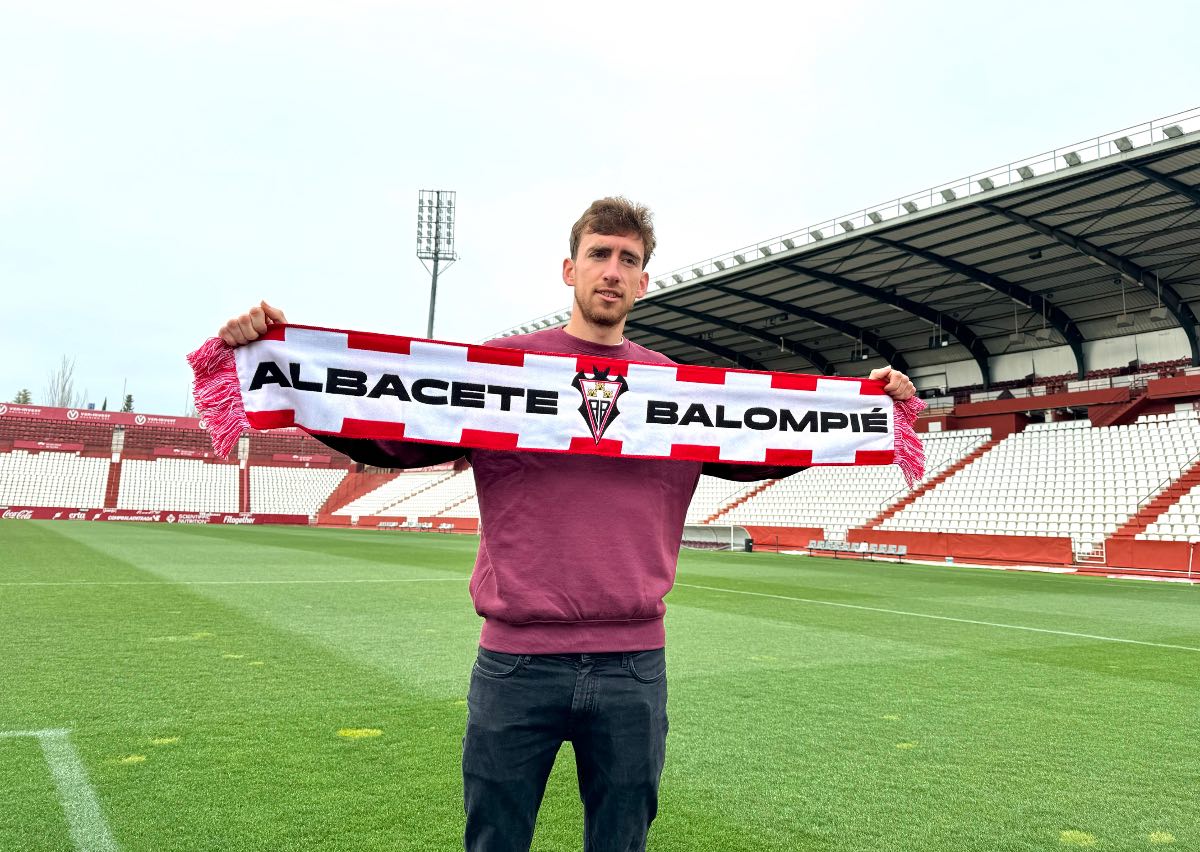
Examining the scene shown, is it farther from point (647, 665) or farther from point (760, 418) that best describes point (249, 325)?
point (760, 418)

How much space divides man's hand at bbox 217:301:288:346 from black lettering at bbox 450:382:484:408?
58 centimetres

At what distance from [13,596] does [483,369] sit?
32.1ft

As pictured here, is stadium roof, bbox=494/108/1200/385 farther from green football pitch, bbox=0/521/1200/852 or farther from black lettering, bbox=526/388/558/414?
black lettering, bbox=526/388/558/414

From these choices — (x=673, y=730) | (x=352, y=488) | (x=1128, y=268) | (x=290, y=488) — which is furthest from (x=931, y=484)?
(x=290, y=488)

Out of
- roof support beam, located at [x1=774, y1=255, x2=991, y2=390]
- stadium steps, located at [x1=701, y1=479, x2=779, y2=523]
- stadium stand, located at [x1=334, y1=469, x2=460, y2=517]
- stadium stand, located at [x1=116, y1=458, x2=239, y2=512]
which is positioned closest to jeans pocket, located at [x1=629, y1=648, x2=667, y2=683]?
roof support beam, located at [x1=774, y1=255, x2=991, y2=390]

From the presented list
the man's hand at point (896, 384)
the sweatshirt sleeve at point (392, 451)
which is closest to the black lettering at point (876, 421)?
the man's hand at point (896, 384)

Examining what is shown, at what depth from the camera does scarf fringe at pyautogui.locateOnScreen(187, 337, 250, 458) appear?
243cm

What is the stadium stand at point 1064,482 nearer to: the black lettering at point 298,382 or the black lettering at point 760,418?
the black lettering at point 760,418

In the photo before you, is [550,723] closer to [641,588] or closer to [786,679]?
[641,588]

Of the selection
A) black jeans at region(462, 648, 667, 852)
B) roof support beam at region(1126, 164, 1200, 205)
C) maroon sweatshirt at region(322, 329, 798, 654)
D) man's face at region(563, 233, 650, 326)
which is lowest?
black jeans at region(462, 648, 667, 852)

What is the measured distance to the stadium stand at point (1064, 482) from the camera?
916 inches

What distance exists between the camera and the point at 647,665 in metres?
2.04

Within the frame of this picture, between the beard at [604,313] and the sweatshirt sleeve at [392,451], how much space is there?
559 mm

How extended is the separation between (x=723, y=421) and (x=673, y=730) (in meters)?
2.49
